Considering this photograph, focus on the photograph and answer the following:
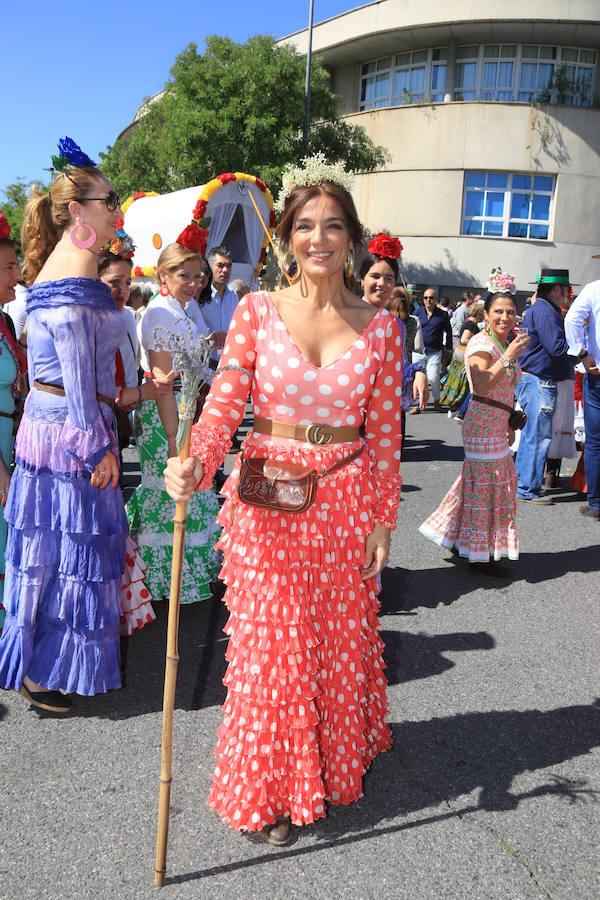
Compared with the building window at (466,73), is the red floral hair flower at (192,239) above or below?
below

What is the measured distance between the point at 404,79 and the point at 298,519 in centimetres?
2954

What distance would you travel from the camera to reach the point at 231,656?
242cm

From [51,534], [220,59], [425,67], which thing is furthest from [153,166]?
[51,534]

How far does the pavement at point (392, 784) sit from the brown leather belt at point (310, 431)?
134cm

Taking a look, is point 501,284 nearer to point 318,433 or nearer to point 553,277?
point 553,277

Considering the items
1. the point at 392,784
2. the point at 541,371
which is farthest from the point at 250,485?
the point at 541,371

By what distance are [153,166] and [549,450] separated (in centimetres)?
2239

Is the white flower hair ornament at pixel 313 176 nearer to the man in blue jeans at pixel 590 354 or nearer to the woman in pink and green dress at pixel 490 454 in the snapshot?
the woman in pink and green dress at pixel 490 454

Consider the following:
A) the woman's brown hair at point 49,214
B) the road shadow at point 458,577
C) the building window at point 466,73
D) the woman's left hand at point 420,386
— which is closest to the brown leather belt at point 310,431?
the woman's brown hair at point 49,214

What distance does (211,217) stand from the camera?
48.0 ft

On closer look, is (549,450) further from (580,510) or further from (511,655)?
(511,655)

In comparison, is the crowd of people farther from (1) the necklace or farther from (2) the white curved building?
(2) the white curved building

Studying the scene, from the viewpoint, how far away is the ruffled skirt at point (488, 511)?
4.95 metres

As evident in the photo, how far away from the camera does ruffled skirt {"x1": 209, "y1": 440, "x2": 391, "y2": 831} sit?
2328 mm
